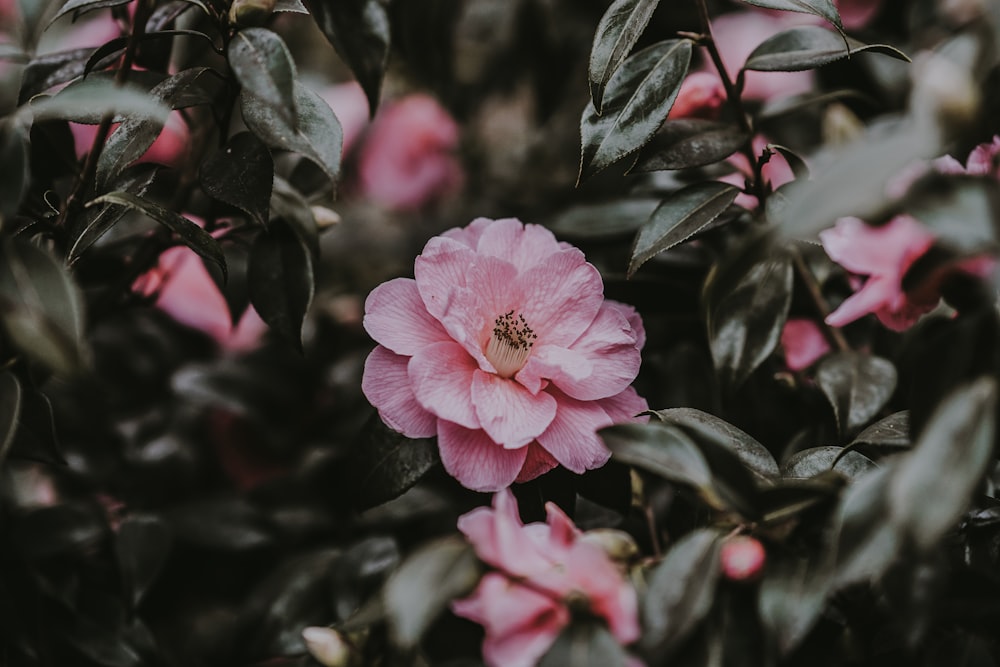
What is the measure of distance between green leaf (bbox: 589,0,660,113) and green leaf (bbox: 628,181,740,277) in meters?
0.10

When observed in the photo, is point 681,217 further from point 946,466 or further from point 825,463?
point 946,466

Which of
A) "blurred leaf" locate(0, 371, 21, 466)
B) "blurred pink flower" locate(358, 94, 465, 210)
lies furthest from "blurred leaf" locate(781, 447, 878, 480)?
"blurred pink flower" locate(358, 94, 465, 210)

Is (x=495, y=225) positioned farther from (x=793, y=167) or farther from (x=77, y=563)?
(x=77, y=563)

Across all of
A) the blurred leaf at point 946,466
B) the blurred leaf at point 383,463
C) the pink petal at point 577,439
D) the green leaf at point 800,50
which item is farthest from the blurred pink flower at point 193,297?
the blurred leaf at point 946,466

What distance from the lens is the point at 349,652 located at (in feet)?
2.00

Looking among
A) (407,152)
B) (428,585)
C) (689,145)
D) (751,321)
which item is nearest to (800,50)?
(689,145)

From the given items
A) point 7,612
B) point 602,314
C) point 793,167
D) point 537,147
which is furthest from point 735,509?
point 537,147

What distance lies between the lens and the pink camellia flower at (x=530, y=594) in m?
0.47

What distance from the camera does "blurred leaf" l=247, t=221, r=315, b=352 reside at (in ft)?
2.36

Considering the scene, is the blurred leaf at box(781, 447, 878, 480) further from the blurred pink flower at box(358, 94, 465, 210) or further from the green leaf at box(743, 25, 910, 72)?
the blurred pink flower at box(358, 94, 465, 210)

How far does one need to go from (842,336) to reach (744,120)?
0.25 meters

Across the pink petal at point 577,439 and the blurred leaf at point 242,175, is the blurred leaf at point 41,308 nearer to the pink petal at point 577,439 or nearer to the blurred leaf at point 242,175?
the blurred leaf at point 242,175

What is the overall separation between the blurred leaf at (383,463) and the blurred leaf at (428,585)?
6.4 inches

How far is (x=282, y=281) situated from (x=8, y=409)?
26 centimetres
